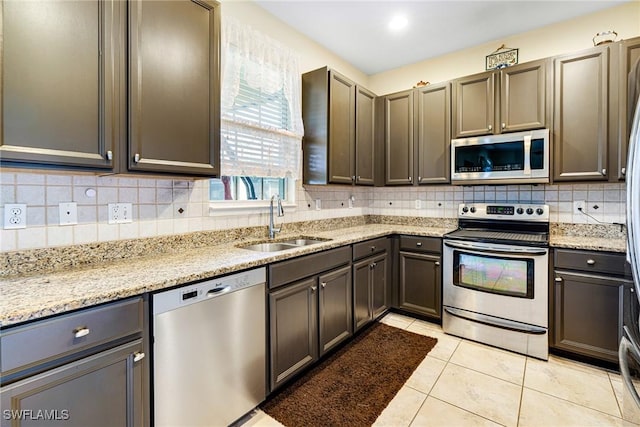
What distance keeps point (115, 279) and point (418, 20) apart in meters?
3.01

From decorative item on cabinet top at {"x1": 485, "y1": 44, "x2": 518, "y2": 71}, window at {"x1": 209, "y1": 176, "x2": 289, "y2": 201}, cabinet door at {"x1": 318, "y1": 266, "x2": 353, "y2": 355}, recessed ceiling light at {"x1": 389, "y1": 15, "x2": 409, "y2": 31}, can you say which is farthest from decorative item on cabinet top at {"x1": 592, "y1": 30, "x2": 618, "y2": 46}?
window at {"x1": 209, "y1": 176, "x2": 289, "y2": 201}

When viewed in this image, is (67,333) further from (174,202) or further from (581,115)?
(581,115)

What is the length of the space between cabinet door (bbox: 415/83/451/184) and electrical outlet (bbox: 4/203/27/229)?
3.10 meters

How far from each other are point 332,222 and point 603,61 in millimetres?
2612

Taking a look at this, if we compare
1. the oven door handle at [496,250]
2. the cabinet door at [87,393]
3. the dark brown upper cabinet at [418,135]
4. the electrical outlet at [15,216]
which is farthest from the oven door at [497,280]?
the electrical outlet at [15,216]

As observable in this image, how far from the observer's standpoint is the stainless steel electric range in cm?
238

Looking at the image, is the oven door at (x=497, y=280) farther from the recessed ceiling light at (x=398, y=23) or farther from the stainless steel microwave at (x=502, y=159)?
the recessed ceiling light at (x=398, y=23)

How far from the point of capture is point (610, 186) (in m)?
2.55

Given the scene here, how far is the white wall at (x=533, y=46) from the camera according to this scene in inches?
98.2

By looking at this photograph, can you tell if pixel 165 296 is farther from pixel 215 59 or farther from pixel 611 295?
pixel 611 295

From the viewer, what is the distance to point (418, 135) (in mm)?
3242

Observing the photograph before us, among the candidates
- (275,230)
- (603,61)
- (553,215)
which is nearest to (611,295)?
(553,215)

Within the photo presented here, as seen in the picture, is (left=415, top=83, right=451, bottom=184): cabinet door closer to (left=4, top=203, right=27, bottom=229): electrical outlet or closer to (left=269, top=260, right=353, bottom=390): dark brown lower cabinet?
(left=269, top=260, right=353, bottom=390): dark brown lower cabinet

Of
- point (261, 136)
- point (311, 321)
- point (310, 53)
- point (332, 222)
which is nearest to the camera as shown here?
point (311, 321)
